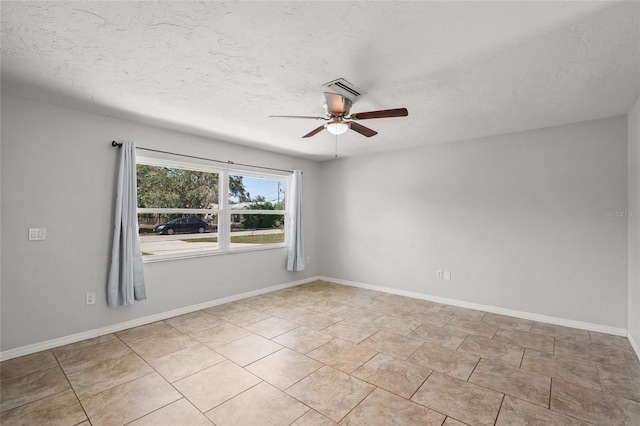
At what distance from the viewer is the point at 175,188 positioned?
401 cm

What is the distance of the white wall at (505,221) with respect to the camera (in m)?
3.34

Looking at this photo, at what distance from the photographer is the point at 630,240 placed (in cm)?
314

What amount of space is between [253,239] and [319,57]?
3488 millimetres

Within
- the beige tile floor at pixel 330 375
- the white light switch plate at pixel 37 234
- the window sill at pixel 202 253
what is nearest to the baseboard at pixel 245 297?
the beige tile floor at pixel 330 375

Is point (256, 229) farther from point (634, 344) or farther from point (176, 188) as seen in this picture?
point (634, 344)

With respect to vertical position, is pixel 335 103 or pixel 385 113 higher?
pixel 335 103

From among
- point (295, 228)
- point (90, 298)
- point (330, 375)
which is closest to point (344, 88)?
point (330, 375)

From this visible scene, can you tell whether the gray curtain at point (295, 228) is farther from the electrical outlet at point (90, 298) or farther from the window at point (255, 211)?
the electrical outlet at point (90, 298)

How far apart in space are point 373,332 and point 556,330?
212 centimetres

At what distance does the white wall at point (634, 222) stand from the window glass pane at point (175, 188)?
4.93m

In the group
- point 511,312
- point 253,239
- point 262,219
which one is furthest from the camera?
point 262,219

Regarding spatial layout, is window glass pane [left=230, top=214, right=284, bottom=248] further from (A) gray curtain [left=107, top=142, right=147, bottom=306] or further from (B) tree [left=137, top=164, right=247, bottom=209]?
(A) gray curtain [left=107, top=142, right=147, bottom=306]

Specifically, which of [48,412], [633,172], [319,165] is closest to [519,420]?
[633,172]

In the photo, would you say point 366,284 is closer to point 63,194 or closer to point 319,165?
point 319,165
